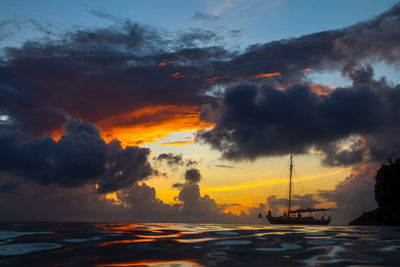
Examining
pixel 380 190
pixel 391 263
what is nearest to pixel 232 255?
pixel 391 263

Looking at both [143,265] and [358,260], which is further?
[358,260]

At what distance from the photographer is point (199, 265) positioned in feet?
63.0

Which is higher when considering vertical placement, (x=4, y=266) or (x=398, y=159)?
(x=398, y=159)

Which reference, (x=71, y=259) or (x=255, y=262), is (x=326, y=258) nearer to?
(x=255, y=262)

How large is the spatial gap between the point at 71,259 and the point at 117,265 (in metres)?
4.29

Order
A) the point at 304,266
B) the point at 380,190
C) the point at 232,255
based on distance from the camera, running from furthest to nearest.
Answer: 1. the point at 380,190
2. the point at 232,255
3. the point at 304,266

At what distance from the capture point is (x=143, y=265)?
1919 cm

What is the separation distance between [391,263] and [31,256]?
2362 cm

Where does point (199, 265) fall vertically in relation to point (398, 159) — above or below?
below

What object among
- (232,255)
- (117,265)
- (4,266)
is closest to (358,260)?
(232,255)

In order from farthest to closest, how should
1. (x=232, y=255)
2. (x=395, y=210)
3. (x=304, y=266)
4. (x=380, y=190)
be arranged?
(x=380, y=190)
(x=395, y=210)
(x=232, y=255)
(x=304, y=266)

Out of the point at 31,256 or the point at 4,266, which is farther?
the point at 31,256

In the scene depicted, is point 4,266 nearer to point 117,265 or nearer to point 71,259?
point 71,259

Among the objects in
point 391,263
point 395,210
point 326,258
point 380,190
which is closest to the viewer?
point 391,263
